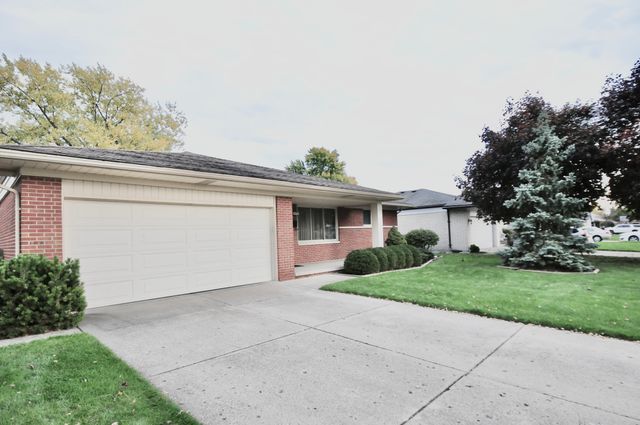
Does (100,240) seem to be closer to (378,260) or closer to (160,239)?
(160,239)

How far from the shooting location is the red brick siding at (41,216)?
561cm

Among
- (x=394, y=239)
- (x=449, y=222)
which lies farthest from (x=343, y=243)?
(x=449, y=222)

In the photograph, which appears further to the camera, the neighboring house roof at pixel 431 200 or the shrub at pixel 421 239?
the neighboring house roof at pixel 431 200

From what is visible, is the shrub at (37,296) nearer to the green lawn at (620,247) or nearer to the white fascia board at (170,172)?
the white fascia board at (170,172)

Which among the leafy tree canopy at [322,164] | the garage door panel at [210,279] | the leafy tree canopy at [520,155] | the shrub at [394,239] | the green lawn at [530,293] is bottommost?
the green lawn at [530,293]

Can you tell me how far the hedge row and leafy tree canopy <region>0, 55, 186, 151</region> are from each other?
765 inches

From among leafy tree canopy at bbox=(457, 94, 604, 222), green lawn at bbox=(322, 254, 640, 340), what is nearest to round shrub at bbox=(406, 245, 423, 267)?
green lawn at bbox=(322, 254, 640, 340)

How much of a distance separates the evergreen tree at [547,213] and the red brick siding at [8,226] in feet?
44.2

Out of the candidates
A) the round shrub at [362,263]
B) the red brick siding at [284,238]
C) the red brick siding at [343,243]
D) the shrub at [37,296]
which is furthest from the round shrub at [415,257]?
the shrub at [37,296]

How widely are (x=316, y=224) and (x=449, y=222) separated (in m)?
10.4

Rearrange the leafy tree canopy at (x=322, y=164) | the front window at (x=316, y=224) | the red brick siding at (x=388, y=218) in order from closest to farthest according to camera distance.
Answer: the front window at (x=316, y=224) → the red brick siding at (x=388, y=218) → the leafy tree canopy at (x=322, y=164)

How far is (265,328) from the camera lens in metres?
5.13

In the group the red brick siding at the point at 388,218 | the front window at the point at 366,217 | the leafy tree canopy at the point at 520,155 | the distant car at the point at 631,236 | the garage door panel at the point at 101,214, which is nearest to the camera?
the garage door panel at the point at 101,214

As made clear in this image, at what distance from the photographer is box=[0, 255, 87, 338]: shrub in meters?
4.62
